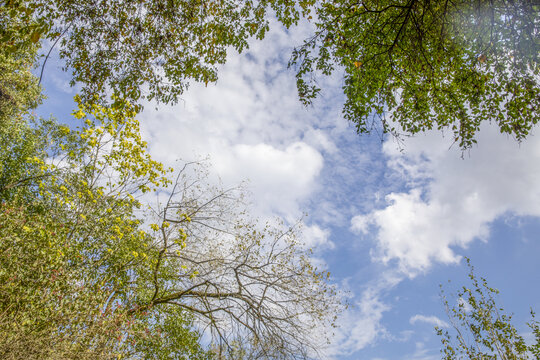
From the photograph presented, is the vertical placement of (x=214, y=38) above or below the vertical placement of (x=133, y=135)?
below

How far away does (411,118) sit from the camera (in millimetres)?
7105

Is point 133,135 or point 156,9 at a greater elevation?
point 133,135

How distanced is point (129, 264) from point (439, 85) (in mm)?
9393

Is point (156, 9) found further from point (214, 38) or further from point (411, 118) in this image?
point (411, 118)

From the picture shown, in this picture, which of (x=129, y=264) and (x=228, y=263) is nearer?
(x=129, y=264)

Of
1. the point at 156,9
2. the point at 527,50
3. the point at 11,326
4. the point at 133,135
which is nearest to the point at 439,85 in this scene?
the point at 527,50

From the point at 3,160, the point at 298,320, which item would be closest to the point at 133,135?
the point at 298,320

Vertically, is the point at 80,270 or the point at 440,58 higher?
the point at 440,58

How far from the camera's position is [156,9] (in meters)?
6.32

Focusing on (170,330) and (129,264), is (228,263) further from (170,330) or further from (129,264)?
(170,330)

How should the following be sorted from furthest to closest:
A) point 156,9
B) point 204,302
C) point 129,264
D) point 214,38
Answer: point 204,302, point 129,264, point 214,38, point 156,9

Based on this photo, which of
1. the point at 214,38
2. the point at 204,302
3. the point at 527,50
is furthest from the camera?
the point at 204,302

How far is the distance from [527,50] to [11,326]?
10143 millimetres

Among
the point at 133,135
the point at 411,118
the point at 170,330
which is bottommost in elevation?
the point at 170,330
